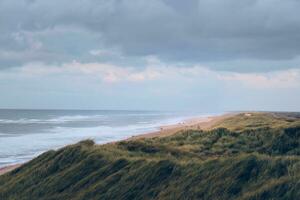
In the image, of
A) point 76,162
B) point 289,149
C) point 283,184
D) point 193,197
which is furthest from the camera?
point 289,149

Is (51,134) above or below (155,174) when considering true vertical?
above

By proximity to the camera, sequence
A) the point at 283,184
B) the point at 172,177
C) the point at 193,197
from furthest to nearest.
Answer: the point at 172,177 < the point at 193,197 < the point at 283,184

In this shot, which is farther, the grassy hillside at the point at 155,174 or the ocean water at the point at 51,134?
the ocean water at the point at 51,134

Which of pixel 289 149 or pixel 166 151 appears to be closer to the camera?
pixel 166 151

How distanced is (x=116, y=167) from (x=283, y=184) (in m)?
4.22

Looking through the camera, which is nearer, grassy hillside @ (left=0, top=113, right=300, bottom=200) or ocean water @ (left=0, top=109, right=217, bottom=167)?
grassy hillside @ (left=0, top=113, right=300, bottom=200)

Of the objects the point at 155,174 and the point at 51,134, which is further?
the point at 51,134

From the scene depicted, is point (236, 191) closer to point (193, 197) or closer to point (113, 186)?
point (193, 197)

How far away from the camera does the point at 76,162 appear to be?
37.0 feet

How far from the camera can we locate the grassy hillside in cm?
826

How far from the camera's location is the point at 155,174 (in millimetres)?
9398

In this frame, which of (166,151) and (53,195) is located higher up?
(166,151)

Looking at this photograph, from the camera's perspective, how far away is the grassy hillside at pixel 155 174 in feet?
27.1

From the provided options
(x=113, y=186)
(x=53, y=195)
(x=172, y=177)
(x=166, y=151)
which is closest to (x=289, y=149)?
(x=166, y=151)
